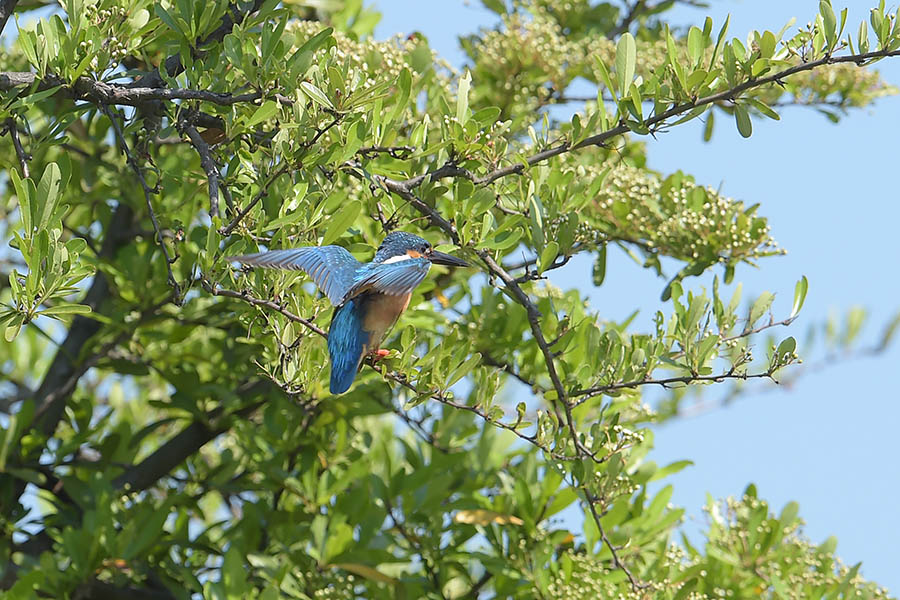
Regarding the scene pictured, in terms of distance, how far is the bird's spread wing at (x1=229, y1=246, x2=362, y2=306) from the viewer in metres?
2.14

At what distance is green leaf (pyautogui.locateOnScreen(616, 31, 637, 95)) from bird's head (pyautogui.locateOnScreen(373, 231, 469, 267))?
53 centimetres

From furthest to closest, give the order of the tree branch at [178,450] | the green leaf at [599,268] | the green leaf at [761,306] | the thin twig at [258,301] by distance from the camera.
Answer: the tree branch at [178,450] < the green leaf at [599,268] < the green leaf at [761,306] < the thin twig at [258,301]

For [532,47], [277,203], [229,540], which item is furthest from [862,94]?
[229,540]

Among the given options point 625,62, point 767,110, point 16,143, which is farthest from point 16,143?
point 767,110

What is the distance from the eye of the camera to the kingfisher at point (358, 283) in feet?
7.27

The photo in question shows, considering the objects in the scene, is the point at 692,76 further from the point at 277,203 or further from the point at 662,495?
the point at 662,495

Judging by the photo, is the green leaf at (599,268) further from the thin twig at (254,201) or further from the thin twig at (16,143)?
the thin twig at (16,143)

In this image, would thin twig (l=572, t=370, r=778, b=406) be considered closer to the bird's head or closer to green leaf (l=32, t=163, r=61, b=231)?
the bird's head

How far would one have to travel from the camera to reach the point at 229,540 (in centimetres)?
362

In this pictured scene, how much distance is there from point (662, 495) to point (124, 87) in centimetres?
205

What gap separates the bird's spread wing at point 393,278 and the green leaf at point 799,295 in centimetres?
89

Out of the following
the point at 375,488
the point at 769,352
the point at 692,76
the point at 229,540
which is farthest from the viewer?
the point at 229,540

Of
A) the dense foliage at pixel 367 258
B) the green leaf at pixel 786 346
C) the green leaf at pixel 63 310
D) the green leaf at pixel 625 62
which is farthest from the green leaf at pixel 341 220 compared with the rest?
the green leaf at pixel 786 346

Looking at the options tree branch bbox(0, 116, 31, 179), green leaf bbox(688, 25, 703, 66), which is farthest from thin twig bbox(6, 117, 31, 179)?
green leaf bbox(688, 25, 703, 66)
